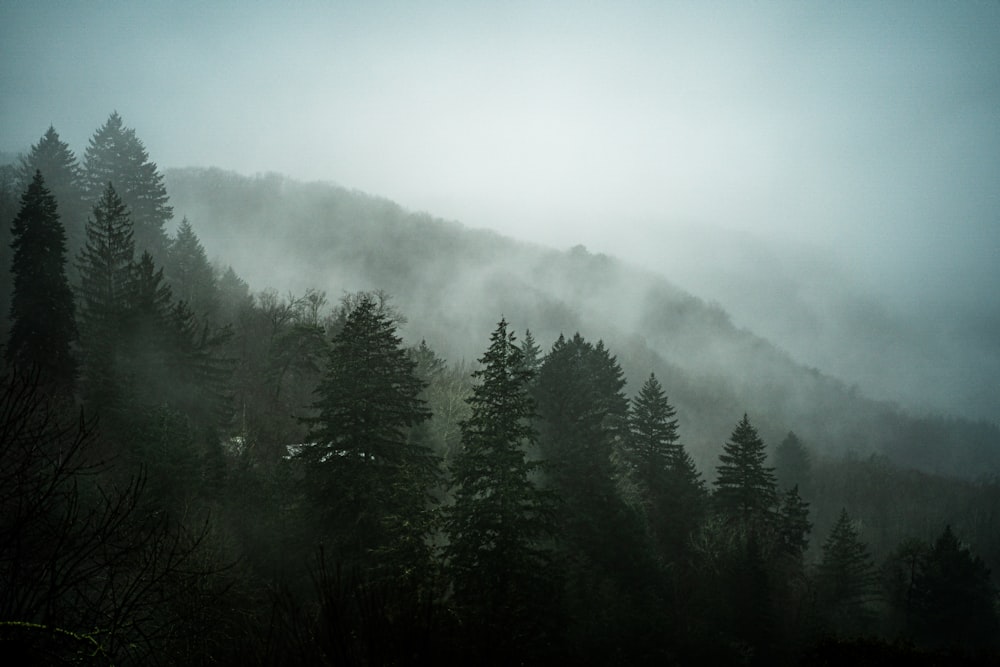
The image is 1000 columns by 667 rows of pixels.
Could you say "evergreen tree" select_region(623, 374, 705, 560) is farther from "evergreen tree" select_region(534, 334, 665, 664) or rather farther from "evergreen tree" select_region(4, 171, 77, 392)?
"evergreen tree" select_region(4, 171, 77, 392)

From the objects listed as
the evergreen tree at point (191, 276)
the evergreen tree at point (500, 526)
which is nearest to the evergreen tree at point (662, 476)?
the evergreen tree at point (500, 526)

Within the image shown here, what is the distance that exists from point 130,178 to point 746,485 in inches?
2858

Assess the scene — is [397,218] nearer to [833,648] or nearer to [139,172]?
[139,172]

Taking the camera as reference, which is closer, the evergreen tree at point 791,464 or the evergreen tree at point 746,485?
the evergreen tree at point 746,485

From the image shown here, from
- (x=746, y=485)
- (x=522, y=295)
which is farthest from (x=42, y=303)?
(x=522, y=295)

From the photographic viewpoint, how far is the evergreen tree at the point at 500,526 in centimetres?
1612

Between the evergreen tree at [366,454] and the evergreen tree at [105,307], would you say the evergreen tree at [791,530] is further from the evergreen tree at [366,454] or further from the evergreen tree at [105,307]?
the evergreen tree at [105,307]

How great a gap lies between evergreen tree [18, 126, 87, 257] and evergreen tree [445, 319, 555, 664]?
57.1 meters

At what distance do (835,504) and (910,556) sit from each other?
83301 mm

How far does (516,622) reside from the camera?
15.7 m

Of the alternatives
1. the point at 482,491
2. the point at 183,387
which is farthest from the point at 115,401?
the point at 482,491

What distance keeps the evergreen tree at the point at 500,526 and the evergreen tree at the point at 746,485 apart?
25687mm

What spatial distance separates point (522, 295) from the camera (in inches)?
4833

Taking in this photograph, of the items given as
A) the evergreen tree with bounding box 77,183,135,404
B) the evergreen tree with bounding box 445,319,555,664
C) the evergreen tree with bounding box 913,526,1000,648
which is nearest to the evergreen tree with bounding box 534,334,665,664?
the evergreen tree with bounding box 445,319,555,664
